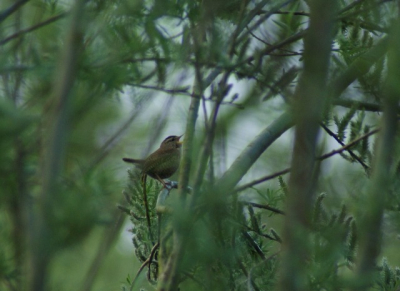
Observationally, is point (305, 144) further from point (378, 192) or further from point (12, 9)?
point (12, 9)

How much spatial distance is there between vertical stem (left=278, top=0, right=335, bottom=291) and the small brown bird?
112 inches

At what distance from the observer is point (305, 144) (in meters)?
1.65

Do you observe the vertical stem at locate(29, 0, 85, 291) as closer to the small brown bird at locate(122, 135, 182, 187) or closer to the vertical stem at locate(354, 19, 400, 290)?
the vertical stem at locate(354, 19, 400, 290)

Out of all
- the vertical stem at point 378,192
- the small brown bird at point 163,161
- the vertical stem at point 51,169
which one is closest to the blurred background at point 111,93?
the vertical stem at point 51,169

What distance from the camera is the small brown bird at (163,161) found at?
470cm

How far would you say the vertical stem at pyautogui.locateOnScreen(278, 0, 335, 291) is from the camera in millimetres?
1607

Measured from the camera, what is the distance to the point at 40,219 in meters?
1.69

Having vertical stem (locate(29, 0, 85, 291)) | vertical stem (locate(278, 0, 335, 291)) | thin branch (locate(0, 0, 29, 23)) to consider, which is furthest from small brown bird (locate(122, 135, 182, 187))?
vertical stem (locate(278, 0, 335, 291))

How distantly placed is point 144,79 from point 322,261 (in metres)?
1.13

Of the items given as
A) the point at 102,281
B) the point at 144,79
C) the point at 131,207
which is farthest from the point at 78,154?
the point at 102,281

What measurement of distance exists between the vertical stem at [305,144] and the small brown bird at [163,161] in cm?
285

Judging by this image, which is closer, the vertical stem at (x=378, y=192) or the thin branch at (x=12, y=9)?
the vertical stem at (x=378, y=192)

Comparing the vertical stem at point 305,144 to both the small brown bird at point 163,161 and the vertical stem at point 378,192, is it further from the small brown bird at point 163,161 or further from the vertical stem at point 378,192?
the small brown bird at point 163,161

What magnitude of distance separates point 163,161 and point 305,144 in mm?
3371
